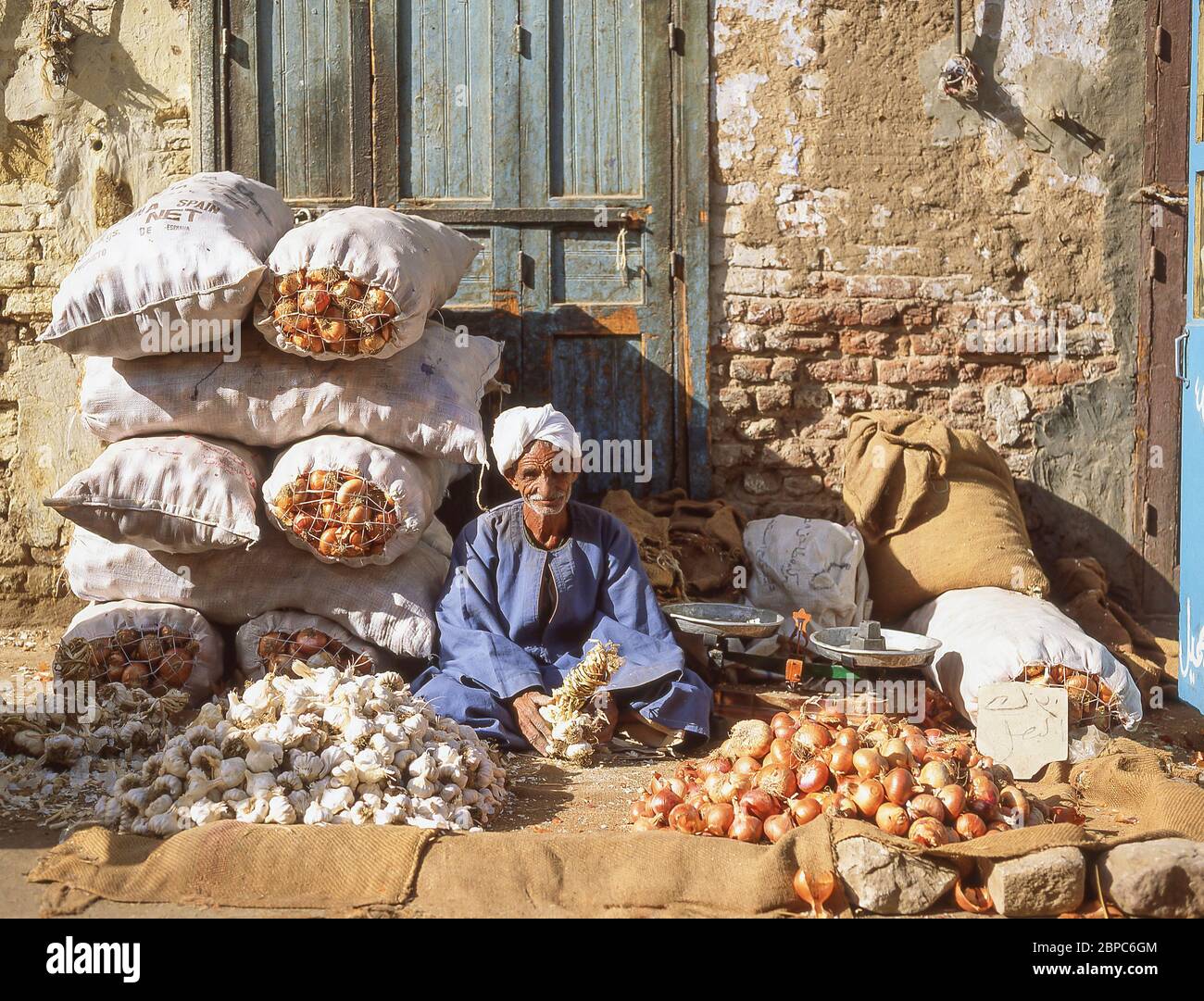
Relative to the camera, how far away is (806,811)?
3268mm

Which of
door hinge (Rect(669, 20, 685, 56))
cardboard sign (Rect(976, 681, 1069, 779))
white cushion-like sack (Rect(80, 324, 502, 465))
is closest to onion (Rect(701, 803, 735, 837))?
cardboard sign (Rect(976, 681, 1069, 779))

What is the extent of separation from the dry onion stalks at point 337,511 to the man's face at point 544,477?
50cm

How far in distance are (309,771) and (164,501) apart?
140 centimetres

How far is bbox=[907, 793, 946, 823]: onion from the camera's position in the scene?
315cm

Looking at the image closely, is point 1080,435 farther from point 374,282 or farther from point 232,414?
point 232,414

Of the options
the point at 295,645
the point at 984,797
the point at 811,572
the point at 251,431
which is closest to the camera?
the point at 984,797

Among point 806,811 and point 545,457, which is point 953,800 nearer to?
point 806,811

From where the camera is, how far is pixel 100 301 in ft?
14.1

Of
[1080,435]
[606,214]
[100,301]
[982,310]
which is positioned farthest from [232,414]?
[1080,435]

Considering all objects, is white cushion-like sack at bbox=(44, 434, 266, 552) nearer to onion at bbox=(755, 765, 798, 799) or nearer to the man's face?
the man's face

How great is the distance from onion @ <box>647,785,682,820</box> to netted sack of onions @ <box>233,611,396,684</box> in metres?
1.46

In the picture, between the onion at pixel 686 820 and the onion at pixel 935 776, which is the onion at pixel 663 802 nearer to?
the onion at pixel 686 820

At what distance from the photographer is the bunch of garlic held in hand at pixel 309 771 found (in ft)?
10.9

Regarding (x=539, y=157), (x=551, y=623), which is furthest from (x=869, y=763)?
(x=539, y=157)
